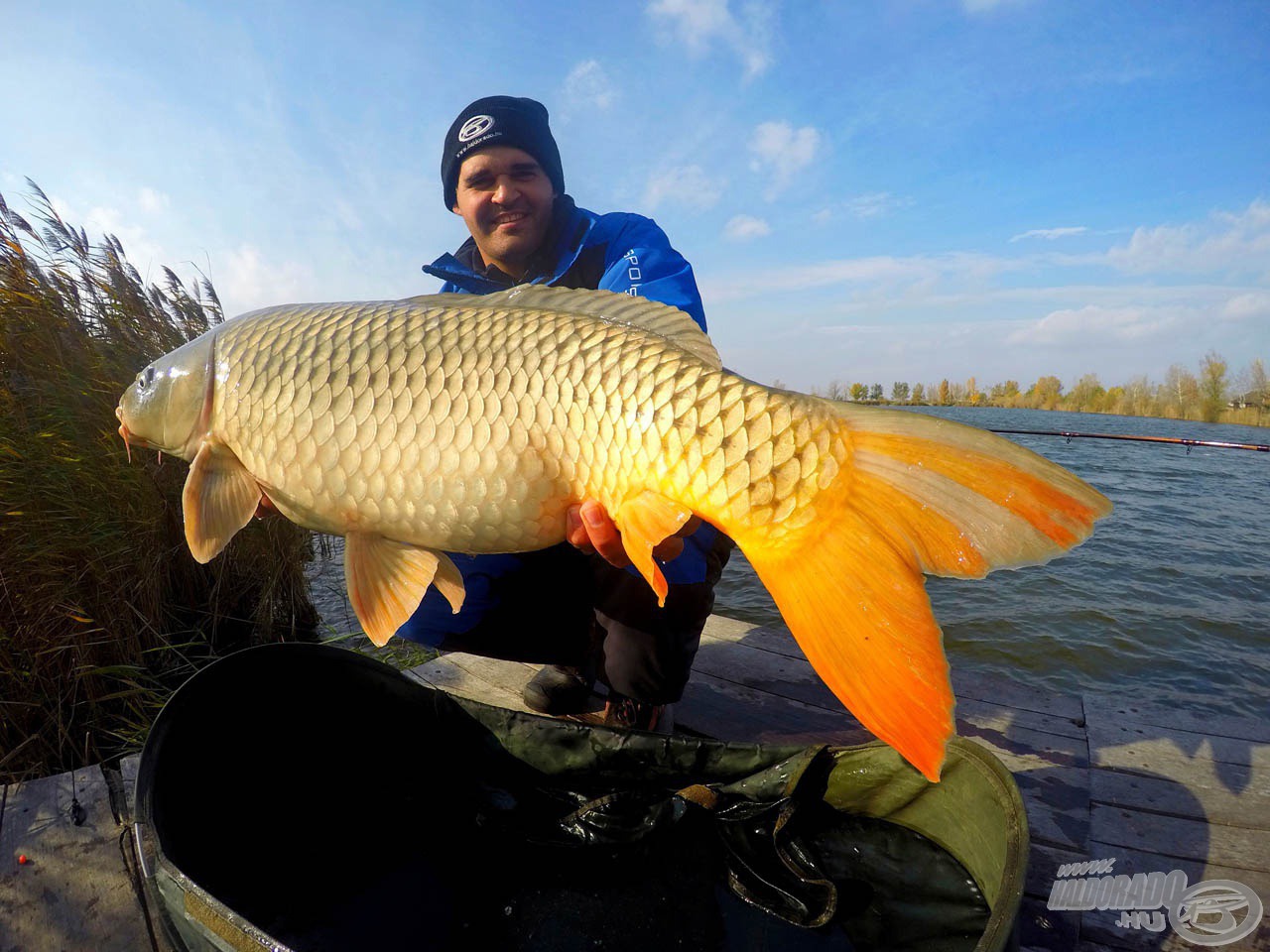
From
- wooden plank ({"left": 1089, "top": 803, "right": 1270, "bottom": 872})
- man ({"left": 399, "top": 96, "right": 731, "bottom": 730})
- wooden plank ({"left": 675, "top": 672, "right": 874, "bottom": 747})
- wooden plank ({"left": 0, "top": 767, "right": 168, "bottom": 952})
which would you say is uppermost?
man ({"left": 399, "top": 96, "right": 731, "bottom": 730})

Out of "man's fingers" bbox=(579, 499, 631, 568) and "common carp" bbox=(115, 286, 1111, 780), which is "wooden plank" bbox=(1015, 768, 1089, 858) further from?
"man's fingers" bbox=(579, 499, 631, 568)

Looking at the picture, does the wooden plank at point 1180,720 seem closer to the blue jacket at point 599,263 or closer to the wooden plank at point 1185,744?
the wooden plank at point 1185,744

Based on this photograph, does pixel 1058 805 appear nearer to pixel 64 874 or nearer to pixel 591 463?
pixel 591 463

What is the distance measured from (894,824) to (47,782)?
1.68 metres

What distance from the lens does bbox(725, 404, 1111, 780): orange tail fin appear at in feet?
2.46

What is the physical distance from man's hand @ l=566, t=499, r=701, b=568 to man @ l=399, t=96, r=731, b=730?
1.22 feet

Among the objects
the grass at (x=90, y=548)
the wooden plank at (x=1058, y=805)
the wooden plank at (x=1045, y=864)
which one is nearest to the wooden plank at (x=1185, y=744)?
the wooden plank at (x=1058, y=805)

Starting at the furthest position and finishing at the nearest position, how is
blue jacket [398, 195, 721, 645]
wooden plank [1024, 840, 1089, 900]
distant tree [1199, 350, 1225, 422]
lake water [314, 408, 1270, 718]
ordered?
distant tree [1199, 350, 1225, 422] → lake water [314, 408, 1270, 718] → blue jacket [398, 195, 721, 645] → wooden plank [1024, 840, 1089, 900]

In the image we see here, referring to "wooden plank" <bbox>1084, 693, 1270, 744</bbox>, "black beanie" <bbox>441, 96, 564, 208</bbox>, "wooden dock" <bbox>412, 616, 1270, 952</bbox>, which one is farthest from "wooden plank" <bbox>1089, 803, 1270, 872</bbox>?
"black beanie" <bbox>441, 96, 564, 208</bbox>

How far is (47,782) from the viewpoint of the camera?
4.28 ft

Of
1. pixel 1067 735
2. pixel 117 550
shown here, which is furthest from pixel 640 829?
pixel 117 550

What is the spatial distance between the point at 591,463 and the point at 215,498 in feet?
2.58

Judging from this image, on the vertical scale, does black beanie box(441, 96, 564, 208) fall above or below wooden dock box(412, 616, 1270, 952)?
above

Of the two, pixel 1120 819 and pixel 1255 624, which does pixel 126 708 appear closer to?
pixel 1120 819
